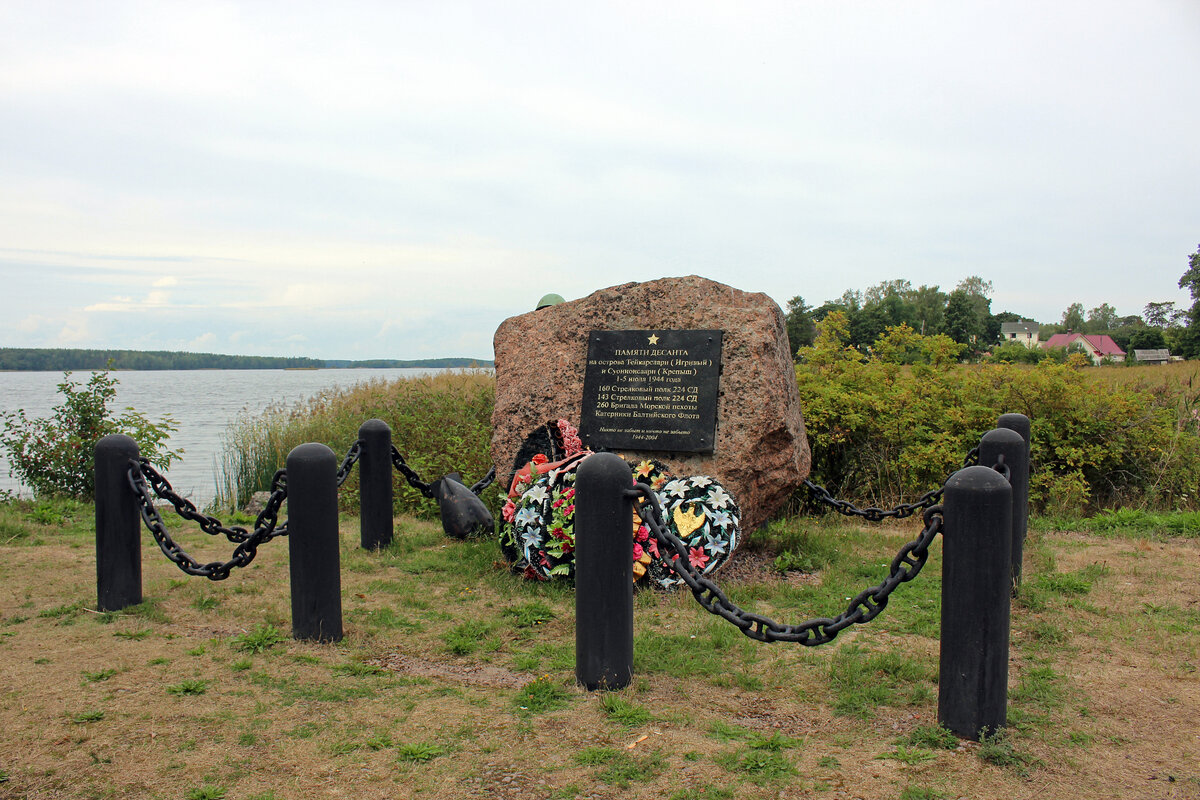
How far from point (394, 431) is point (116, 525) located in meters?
5.29

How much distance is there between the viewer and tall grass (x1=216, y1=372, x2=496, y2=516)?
30.6 ft

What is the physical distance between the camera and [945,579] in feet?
10.4

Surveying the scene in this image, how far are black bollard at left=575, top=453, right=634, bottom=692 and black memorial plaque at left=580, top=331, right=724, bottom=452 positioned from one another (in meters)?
2.38

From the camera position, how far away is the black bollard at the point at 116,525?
494cm

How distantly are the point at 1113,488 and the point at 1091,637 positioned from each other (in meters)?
4.48

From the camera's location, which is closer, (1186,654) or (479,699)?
(479,699)

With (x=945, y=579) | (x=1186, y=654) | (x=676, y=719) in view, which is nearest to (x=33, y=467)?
(x=676, y=719)

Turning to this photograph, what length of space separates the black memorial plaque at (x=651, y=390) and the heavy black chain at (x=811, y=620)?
232 centimetres

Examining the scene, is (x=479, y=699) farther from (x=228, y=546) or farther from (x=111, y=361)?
(x=111, y=361)

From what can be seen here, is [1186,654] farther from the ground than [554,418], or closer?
closer

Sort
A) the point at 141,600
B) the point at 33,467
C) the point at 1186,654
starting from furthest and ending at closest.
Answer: the point at 33,467 → the point at 141,600 → the point at 1186,654

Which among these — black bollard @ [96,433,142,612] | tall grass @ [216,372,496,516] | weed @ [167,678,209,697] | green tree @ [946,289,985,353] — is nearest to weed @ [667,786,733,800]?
weed @ [167,678,209,697]

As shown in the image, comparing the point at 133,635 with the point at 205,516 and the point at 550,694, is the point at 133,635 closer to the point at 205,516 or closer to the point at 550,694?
the point at 205,516

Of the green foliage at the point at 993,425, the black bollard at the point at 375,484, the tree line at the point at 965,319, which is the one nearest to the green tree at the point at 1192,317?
the tree line at the point at 965,319
